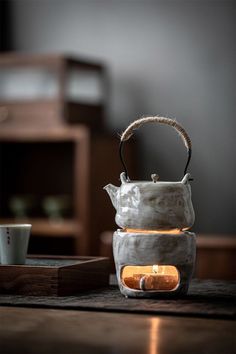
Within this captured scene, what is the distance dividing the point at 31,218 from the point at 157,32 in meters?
1.42

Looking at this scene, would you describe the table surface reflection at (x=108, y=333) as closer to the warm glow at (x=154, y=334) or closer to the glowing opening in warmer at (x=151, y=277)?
the warm glow at (x=154, y=334)

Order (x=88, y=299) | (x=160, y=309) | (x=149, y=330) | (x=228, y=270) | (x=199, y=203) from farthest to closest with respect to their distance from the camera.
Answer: (x=199, y=203), (x=228, y=270), (x=88, y=299), (x=160, y=309), (x=149, y=330)

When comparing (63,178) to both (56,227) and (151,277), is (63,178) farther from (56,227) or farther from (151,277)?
(151,277)

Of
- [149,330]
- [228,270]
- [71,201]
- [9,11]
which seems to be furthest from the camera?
[9,11]

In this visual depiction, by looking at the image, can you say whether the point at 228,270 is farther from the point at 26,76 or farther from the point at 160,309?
the point at 160,309

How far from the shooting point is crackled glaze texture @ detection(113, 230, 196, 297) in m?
1.76

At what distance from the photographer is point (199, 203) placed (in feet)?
15.4

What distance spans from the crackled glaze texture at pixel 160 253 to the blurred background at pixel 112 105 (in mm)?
2554

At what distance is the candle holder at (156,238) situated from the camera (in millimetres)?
1762

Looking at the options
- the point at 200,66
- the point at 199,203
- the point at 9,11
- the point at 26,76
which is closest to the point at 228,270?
the point at 199,203

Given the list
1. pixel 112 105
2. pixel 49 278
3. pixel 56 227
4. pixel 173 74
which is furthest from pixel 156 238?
pixel 112 105

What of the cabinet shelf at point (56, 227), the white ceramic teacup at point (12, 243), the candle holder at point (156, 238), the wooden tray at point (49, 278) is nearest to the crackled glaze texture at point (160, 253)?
the candle holder at point (156, 238)

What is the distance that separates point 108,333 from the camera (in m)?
1.44

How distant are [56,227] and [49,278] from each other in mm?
2852
